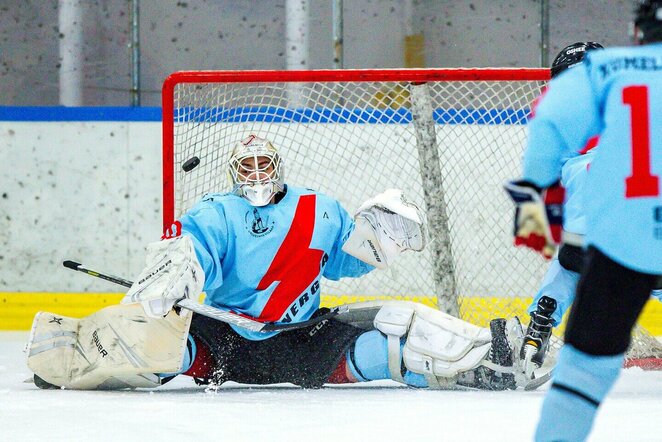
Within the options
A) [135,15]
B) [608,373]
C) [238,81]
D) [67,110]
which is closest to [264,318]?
[238,81]

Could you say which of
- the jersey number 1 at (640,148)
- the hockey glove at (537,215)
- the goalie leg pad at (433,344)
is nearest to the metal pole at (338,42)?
the goalie leg pad at (433,344)

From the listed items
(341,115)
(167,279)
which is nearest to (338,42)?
(341,115)

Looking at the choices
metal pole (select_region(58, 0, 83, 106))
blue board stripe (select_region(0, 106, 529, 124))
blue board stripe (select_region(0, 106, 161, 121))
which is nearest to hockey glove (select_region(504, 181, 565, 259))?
blue board stripe (select_region(0, 106, 529, 124))

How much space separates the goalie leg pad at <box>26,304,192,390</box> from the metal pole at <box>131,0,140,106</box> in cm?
275

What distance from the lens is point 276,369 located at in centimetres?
351

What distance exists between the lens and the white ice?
258 centimetres

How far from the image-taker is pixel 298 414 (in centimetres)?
291

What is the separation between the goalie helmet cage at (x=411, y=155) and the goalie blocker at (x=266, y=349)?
646 mm

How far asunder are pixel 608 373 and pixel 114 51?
508cm

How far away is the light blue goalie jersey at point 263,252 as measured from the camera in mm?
3422

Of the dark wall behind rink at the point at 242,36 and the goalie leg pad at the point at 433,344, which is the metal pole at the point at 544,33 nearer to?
the dark wall behind rink at the point at 242,36

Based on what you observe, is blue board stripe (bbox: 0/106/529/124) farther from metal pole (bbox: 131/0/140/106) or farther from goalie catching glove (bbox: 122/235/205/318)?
metal pole (bbox: 131/0/140/106)

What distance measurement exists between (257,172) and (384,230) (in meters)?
0.41

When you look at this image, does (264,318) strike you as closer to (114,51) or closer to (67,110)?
(67,110)
